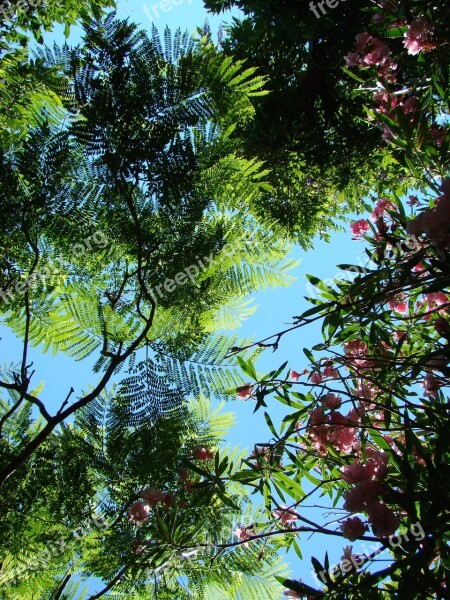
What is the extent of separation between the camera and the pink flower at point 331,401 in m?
2.06

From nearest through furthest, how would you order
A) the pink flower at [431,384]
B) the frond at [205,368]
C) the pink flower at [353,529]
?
the pink flower at [353,529] → the pink flower at [431,384] → the frond at [205,368]

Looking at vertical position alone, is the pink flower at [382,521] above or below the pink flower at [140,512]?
below

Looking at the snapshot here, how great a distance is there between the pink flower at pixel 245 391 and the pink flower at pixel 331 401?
1.18ft

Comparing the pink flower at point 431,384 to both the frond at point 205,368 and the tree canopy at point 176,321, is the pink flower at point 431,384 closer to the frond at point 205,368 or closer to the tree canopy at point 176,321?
the tree canopy at point 176,321

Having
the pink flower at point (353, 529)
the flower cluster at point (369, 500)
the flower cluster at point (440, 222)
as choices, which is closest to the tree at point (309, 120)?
the flower cluster at point (440, 222)

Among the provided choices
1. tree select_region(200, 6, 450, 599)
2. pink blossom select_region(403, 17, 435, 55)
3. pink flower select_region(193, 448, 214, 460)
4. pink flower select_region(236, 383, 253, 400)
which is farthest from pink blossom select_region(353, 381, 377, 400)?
pink blossom select_region(403, 17, 435, 55)

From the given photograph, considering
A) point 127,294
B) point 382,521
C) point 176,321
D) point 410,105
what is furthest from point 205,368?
point 410,105

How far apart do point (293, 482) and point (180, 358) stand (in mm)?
876

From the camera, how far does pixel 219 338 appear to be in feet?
8.73

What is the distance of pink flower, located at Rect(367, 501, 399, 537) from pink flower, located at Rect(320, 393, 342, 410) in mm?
576

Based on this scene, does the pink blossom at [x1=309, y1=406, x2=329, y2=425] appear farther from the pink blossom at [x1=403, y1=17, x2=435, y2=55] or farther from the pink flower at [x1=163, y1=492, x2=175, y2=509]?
the pink blossom at [x1=403, y1=17, x2=435, y2=55]

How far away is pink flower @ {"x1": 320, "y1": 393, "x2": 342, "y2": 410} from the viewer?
81.3 inches

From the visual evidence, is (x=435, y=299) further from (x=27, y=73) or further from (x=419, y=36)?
(x=27, y=73)

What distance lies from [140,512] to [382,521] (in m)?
1.20
